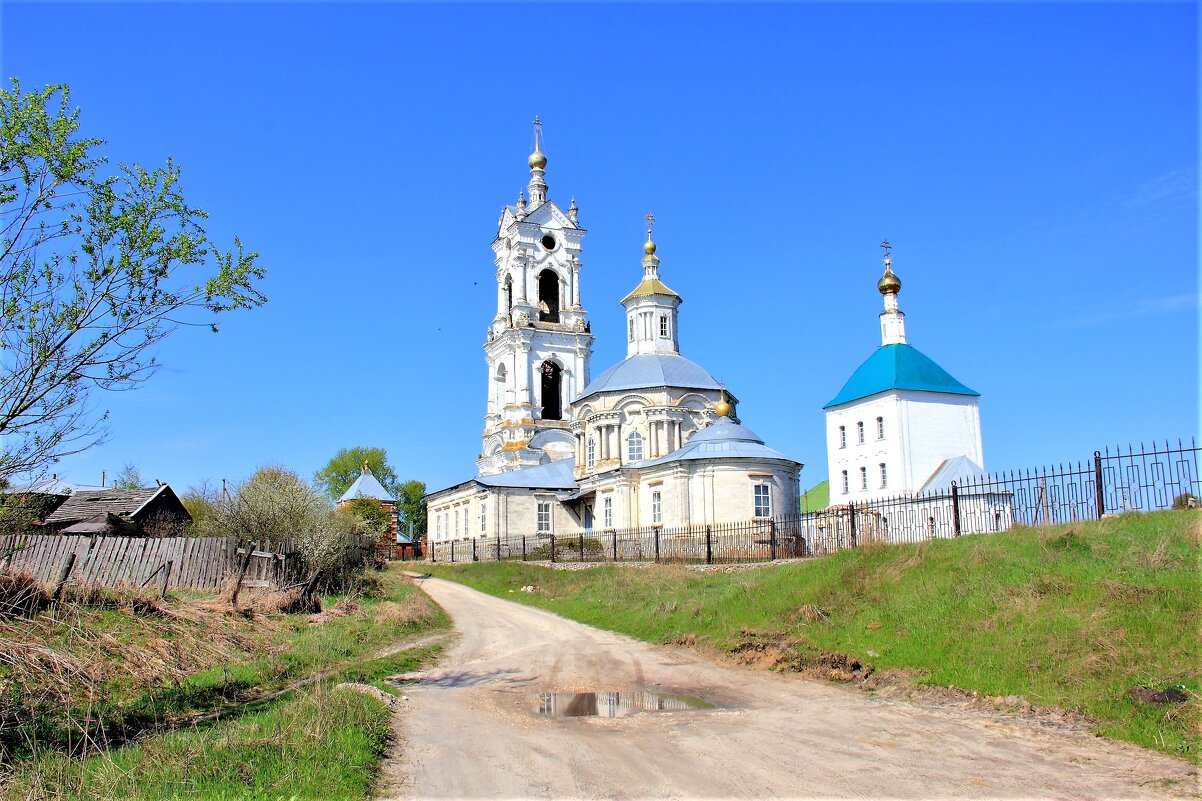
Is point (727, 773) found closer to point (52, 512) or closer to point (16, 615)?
point (16, 615)

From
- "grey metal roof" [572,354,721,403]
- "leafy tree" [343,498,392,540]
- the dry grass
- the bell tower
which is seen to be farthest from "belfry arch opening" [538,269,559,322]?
the dry grass

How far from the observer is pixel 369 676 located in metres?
13.8

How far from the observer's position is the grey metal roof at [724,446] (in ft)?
130

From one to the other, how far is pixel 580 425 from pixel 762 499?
1387 centimetres

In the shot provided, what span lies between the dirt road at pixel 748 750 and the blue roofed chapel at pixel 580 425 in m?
26.3

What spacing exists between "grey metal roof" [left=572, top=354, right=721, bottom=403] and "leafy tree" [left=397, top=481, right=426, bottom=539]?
47.5 m

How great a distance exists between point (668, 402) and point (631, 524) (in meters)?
7.61

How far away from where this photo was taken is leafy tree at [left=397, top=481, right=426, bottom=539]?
9449cm

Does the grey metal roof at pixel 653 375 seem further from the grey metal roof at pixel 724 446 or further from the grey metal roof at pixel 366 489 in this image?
the grey metal roof at pixel 366 489

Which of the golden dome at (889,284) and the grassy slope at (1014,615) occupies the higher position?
the golden dome at (889,284)

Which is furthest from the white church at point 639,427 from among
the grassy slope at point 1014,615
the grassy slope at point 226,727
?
the grassy slope at point 226,727

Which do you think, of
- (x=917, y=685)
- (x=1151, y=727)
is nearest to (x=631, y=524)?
(x=917, y=685)

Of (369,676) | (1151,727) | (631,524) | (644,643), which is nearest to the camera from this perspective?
(1151,727)

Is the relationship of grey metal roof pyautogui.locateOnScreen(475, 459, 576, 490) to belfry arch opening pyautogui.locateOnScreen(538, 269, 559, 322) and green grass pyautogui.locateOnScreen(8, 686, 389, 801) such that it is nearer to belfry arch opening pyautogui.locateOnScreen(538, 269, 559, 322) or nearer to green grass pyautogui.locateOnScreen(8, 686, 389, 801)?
belfry arch opening pyautogui.locateOnScreen(538, 269, 559, 322)
